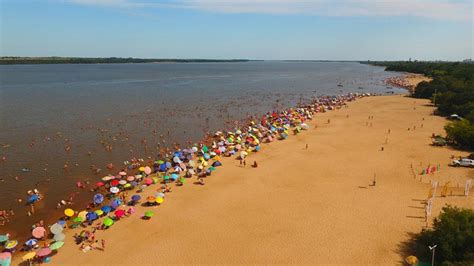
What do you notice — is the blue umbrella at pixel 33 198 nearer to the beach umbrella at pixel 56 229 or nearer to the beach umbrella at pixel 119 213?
the beach umbrella at pixel 56 229

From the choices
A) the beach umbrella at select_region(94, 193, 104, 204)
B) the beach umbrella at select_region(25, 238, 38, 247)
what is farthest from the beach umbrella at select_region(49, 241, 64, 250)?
the beach umbrella at select_region(94, 193, 104, 204)

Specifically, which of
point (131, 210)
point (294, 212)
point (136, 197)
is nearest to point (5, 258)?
point (131, 210)

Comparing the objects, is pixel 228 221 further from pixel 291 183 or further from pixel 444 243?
pixel 444 243

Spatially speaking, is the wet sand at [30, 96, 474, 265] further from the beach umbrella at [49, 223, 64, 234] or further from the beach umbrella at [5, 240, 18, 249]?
the beach umbrella at [5, 240, 18, 249]

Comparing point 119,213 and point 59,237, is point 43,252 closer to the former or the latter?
point 59,237

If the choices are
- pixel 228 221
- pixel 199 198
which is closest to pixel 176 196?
pixel 199 198

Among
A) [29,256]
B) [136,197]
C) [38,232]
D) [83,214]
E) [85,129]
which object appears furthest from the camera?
[85,129]
